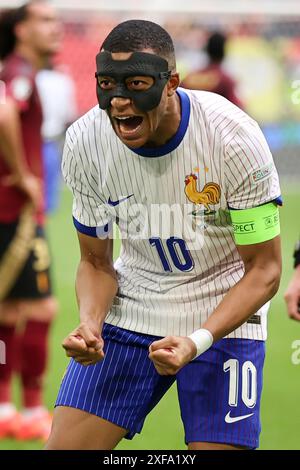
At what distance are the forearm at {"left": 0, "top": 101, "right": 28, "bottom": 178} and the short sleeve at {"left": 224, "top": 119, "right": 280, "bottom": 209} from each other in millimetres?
2530

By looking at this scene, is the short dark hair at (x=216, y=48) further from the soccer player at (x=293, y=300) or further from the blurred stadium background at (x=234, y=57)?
the soccer player at (x=293, y=300)

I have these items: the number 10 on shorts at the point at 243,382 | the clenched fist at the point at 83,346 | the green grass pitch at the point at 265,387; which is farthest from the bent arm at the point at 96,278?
the green grass pitch at the point at 265,387

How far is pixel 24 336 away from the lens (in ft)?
21.6

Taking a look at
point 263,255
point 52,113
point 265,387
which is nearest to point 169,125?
point 263,255

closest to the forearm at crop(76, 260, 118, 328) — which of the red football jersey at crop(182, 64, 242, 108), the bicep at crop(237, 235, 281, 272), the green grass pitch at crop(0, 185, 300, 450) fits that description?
the bicep at crop(237, 235, 281, 272)

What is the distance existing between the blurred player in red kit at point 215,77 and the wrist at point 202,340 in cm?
848

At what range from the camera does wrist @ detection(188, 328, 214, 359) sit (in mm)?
3836

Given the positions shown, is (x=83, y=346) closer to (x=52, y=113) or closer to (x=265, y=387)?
(x=265, y=387)

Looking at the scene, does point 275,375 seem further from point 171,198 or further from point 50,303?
point 171,198

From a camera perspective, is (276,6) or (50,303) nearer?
(50,303)

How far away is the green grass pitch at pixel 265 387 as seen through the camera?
6.28 metres

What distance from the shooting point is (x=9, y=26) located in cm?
692

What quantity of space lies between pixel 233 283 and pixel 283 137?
45.1 feet
